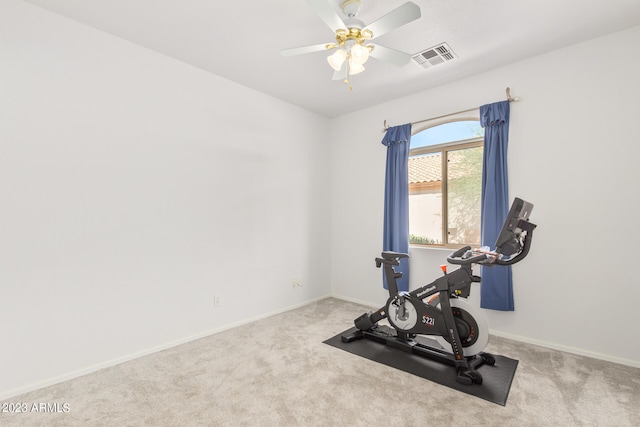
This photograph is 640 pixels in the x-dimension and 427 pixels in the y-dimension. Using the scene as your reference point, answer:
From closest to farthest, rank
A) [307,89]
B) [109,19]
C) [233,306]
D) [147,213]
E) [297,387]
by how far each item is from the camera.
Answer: [297,387], [109,19], [147,213], [233,306], [307,89]

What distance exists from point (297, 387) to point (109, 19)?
3301 millimetres

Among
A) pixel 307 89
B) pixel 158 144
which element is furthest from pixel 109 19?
pixel 307 89

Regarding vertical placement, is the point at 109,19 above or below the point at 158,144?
above

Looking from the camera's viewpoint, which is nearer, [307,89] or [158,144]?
[158,144]

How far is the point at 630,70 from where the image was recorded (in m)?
2.66

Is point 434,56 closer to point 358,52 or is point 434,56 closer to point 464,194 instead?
point 358,52

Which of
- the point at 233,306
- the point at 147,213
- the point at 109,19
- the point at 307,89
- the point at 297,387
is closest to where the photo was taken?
the point at 297,387

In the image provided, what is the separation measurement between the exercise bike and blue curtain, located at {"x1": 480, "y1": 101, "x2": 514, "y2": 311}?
0.63 m

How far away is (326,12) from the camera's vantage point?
1943mm

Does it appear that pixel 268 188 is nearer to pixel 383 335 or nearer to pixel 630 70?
pixel 383 335

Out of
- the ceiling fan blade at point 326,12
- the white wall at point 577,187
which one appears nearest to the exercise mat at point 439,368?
the white wall at point 577,187

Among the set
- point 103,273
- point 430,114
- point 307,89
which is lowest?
point 103,273

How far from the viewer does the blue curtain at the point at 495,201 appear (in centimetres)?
315

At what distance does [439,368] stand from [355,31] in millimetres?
2760
